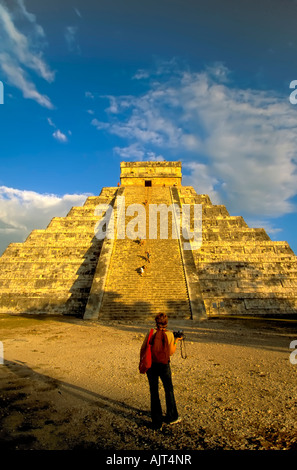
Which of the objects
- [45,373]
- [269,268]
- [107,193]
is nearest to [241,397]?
[45,373]

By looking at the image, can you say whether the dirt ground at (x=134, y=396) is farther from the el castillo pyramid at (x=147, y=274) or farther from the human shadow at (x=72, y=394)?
the el castillo pyramid at (x=147, y=274)

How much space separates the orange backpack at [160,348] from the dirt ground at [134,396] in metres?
0.84

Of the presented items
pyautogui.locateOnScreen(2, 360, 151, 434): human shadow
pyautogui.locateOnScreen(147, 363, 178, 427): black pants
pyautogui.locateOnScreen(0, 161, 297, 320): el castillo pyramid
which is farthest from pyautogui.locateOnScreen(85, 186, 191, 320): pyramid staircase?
pyautogui.locateOnScreen(147, 363, 178, 427): black pants

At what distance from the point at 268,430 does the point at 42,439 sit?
2.73 m

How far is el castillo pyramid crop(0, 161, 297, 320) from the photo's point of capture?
1312 centimetres

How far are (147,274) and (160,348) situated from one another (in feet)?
37.1

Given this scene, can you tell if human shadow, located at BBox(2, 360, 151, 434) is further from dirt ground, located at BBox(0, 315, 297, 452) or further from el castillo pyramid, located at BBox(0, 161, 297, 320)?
el castillo pyramid, located at BBox(0, 161, 297, 320)

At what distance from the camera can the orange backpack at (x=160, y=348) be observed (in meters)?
3.32

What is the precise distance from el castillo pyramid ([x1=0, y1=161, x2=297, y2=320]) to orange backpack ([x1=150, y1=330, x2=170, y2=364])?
28.9 feet

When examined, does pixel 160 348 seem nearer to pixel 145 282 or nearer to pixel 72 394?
pixel 72 394

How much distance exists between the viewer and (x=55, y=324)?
437 inches

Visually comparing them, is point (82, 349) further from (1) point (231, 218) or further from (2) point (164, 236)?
(1) point (231, 218)

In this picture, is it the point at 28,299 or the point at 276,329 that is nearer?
the point at 276,329
